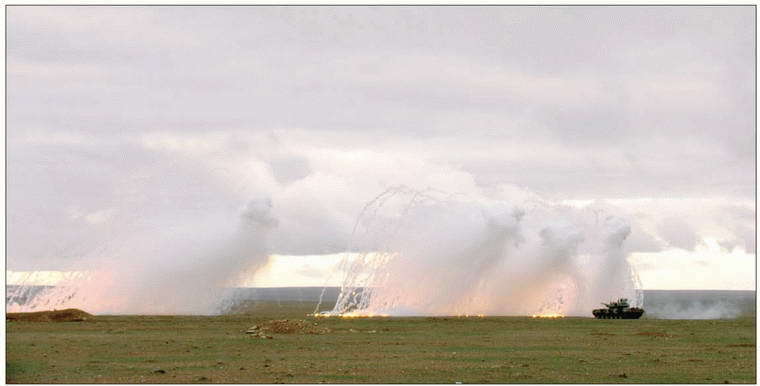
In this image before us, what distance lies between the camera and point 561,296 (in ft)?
395

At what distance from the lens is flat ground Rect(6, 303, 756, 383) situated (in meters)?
39.2

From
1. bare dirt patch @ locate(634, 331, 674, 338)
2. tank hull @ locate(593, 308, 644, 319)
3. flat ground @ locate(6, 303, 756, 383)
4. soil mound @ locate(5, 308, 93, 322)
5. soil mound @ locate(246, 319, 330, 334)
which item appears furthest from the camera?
tank hull @ locate(593, 308, 644, 319)

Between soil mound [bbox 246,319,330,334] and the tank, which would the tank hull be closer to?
the tank

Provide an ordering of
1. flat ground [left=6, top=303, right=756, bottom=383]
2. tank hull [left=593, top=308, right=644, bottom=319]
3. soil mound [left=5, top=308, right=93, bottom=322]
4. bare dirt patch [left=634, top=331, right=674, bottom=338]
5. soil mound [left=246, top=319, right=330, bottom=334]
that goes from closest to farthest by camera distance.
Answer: flat ground [left=6, top=303, right=756, bottom=383] < bare dirt patch [left=634, top=331, right=674, bottom=338] < soil mound [left=246, top=319, right=330, bottom=334] < soil mound [left=5, top=308, right=93, bottom=322] < tank hull [left=593, top=308, right=644, bottom=319]

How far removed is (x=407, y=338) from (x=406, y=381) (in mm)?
25615

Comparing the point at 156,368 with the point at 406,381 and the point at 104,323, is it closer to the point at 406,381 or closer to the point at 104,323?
the point at 406,381

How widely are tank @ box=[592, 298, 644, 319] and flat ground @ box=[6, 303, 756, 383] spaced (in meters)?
27.3

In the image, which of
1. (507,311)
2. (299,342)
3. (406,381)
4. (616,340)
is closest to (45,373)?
(406,381)

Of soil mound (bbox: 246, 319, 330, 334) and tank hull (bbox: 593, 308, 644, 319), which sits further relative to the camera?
tank hull (bbox: 593, 308, 644, 319)

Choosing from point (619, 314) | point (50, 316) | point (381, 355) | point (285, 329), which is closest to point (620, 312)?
point (619, 314)

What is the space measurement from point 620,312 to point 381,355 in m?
61.4

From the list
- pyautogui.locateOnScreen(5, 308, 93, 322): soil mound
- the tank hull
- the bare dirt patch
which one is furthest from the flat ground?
the tank hull

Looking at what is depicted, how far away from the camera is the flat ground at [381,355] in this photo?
129 feet

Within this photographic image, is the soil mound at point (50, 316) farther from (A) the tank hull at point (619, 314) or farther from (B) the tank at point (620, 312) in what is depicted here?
(B) the tank at point (620, 312)
